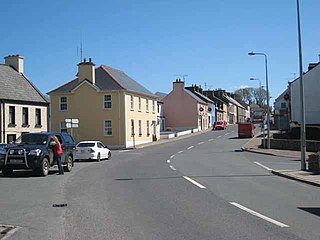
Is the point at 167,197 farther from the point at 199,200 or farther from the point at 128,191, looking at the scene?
the point at 128,191

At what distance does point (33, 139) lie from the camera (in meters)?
20.5

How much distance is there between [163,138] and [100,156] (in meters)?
36.0

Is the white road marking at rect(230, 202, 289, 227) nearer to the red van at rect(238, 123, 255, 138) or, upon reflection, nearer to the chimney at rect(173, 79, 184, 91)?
the red van at rect(238, 123, 255, 138)

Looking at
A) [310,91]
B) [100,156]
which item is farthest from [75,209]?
[310,91]

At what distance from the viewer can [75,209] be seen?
1092cm

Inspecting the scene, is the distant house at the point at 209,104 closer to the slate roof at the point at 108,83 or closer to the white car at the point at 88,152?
the slate roof at the point at 108,83

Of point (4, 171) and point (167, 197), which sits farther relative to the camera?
point (4, 171)

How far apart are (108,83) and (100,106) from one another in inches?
111

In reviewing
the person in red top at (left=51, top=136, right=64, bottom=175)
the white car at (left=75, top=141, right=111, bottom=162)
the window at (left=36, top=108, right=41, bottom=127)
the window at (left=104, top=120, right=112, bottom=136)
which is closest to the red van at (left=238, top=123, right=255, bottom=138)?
the window at (left=104, top=120, right=112, bottom=136)

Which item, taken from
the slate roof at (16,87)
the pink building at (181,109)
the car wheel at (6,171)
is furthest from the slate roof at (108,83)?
the car wheel at (6,171)

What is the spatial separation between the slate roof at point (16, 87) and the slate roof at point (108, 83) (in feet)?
28.3

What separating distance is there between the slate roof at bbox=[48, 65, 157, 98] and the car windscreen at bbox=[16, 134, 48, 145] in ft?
100

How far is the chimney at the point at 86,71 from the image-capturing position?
51906mm

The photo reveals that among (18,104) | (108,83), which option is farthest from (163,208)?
(108,83)
